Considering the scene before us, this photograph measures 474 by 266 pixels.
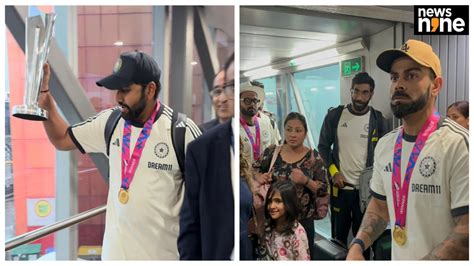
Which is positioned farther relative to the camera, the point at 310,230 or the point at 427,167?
the point at 310,230

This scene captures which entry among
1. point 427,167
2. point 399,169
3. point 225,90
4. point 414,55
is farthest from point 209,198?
point 414,55

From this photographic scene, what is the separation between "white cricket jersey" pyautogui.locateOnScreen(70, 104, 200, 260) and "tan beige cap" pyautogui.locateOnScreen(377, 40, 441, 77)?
0.94 meters

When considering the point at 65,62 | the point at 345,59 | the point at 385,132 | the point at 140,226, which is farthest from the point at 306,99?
the point at 65,62

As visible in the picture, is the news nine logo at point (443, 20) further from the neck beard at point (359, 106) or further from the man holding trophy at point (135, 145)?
the man holding trophy at point (135, 145)

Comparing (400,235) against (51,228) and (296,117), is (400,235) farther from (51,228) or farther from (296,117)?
(51,228)

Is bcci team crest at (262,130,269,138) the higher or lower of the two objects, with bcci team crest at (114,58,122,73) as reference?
lower

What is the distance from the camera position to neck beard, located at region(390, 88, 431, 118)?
6.82 ft

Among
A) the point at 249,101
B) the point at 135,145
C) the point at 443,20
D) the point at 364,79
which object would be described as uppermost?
the point at 443,20

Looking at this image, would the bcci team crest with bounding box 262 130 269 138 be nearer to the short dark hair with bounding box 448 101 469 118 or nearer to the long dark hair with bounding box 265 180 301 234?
the long dark hair with bounding box 265 180 301 234

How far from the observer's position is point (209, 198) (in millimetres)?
2113

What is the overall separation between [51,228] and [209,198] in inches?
30.0

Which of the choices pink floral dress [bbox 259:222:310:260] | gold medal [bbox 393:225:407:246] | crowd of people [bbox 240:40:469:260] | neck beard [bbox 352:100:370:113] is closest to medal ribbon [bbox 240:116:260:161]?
crowd of people [bbox 240:40:469:260]

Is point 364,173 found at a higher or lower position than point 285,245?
higher

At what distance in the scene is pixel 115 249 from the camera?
2.14 metres
